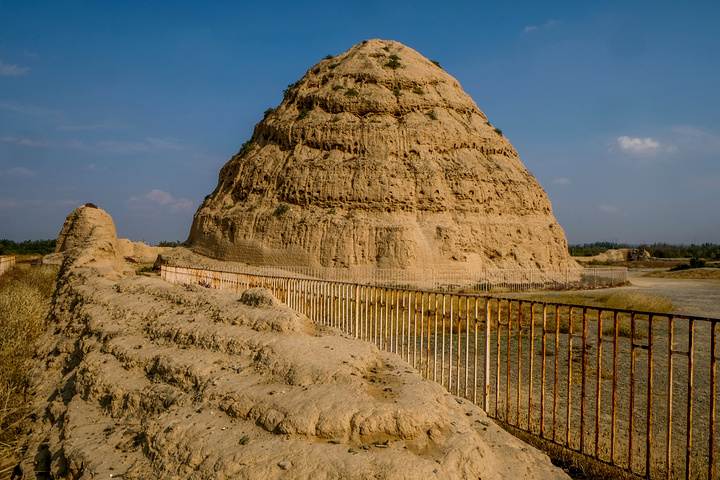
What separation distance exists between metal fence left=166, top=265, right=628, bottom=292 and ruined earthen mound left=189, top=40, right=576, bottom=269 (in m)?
0.56

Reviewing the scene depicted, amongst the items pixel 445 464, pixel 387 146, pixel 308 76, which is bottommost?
pixel 445 464

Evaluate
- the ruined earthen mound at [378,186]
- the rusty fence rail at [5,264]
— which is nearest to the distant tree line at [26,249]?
the rusty fence rail at [5,264]

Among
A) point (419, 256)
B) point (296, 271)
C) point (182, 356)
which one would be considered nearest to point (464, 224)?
point (419, 256)

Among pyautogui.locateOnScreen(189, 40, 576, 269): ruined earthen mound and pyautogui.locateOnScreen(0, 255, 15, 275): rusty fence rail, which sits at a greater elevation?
pyautogui.locateOnScreen(189, 40, 576, 269): ruined earthen mound

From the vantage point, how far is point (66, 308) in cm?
1030

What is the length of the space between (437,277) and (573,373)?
16140 mm

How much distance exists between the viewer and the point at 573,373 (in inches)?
318

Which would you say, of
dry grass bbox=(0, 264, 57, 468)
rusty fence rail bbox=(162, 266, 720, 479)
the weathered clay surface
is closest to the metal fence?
rusty fence rail bbox=(162, 266, 720, 479)

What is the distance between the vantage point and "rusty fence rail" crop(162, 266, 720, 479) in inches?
166

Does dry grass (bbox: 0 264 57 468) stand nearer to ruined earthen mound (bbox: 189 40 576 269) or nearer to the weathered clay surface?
the weathered clay surface

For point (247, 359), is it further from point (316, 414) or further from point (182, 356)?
point (316, 414)

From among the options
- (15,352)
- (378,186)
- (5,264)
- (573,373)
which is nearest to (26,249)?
(5,264)

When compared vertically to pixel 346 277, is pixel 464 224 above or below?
above

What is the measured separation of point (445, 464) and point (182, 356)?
3089 millimetres
